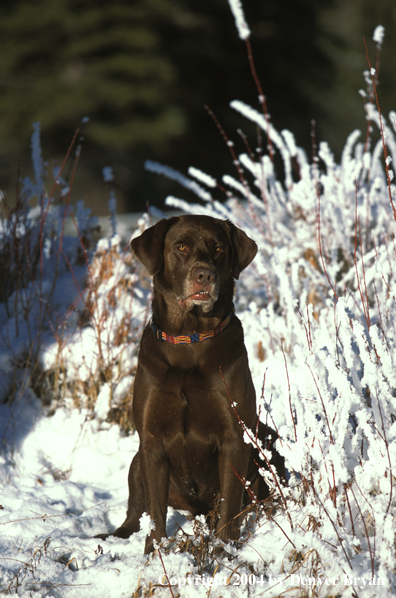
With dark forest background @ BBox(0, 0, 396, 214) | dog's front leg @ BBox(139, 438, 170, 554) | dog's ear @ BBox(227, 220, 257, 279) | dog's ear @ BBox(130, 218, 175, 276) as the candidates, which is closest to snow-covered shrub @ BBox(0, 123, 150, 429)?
dog's ear @ BBox(130, 218, 175, 276)

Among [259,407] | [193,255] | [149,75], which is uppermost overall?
[149,75]

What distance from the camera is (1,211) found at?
4473mm

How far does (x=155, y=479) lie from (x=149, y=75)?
1165 cm

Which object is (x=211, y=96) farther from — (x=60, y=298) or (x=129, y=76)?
(x=60, y=298)

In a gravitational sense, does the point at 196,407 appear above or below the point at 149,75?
below

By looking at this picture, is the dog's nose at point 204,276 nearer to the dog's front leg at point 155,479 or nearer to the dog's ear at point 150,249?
the dog's ear at point 150,249

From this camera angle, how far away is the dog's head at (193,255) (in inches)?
93.1

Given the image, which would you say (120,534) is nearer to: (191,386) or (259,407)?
(191,386)

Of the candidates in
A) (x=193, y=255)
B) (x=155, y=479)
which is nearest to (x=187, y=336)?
(x=193, y=255)

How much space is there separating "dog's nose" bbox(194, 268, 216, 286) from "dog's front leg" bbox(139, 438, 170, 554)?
0.71 meters

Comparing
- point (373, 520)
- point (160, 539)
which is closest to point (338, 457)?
point (373, 520)

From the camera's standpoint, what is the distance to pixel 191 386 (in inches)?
89.7

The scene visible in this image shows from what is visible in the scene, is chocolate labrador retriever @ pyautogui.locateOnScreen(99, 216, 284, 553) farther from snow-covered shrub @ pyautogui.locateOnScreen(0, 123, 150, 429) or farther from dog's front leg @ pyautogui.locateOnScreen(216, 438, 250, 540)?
snow-covered shrub @ pyautogui.locateOnScreen(0, 123, 150, 429)

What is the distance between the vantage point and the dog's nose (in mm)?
2320
